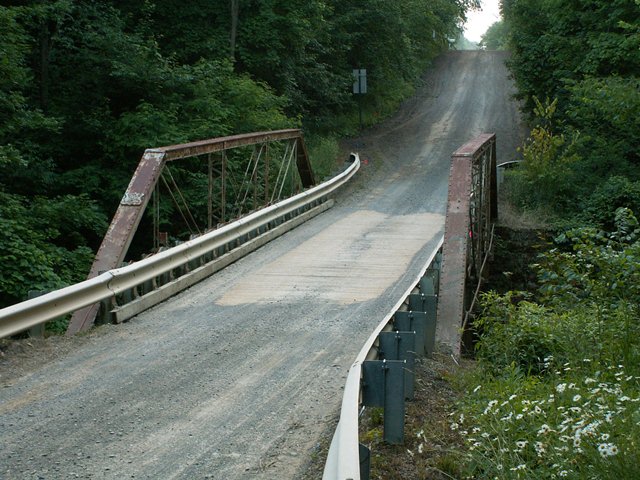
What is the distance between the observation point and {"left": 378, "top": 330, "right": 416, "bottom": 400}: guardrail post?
7.31m

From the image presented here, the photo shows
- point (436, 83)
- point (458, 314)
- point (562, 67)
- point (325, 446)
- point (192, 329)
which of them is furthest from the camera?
point (436, 83)

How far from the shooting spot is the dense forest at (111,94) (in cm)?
1722

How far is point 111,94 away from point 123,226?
12.1 metres

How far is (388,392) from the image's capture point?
6.22 metres

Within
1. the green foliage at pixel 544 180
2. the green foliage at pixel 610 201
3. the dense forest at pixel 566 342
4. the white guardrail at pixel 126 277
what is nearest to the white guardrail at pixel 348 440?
the dense forest at pixel 566 342

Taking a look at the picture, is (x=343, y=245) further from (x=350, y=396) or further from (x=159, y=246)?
(x=350, y=396)

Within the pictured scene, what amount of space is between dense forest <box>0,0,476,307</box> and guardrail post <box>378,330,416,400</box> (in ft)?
28.6

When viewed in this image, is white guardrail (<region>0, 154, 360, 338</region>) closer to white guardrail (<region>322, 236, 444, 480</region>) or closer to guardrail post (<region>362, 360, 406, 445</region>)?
white guardrail (<region>322, 236, 444, 480</region>)

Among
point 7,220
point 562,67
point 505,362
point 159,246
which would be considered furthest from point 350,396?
point 562,67

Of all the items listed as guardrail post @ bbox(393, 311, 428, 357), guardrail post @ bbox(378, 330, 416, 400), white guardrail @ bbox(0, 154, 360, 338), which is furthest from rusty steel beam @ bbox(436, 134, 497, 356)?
white guardrail @ bbox(0, 154, 360, 338)

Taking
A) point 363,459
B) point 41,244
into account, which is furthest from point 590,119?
point 363,459

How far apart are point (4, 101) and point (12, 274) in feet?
14.7

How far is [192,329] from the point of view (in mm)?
9883

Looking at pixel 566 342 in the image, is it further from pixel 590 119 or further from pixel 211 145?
pixel 590 119
